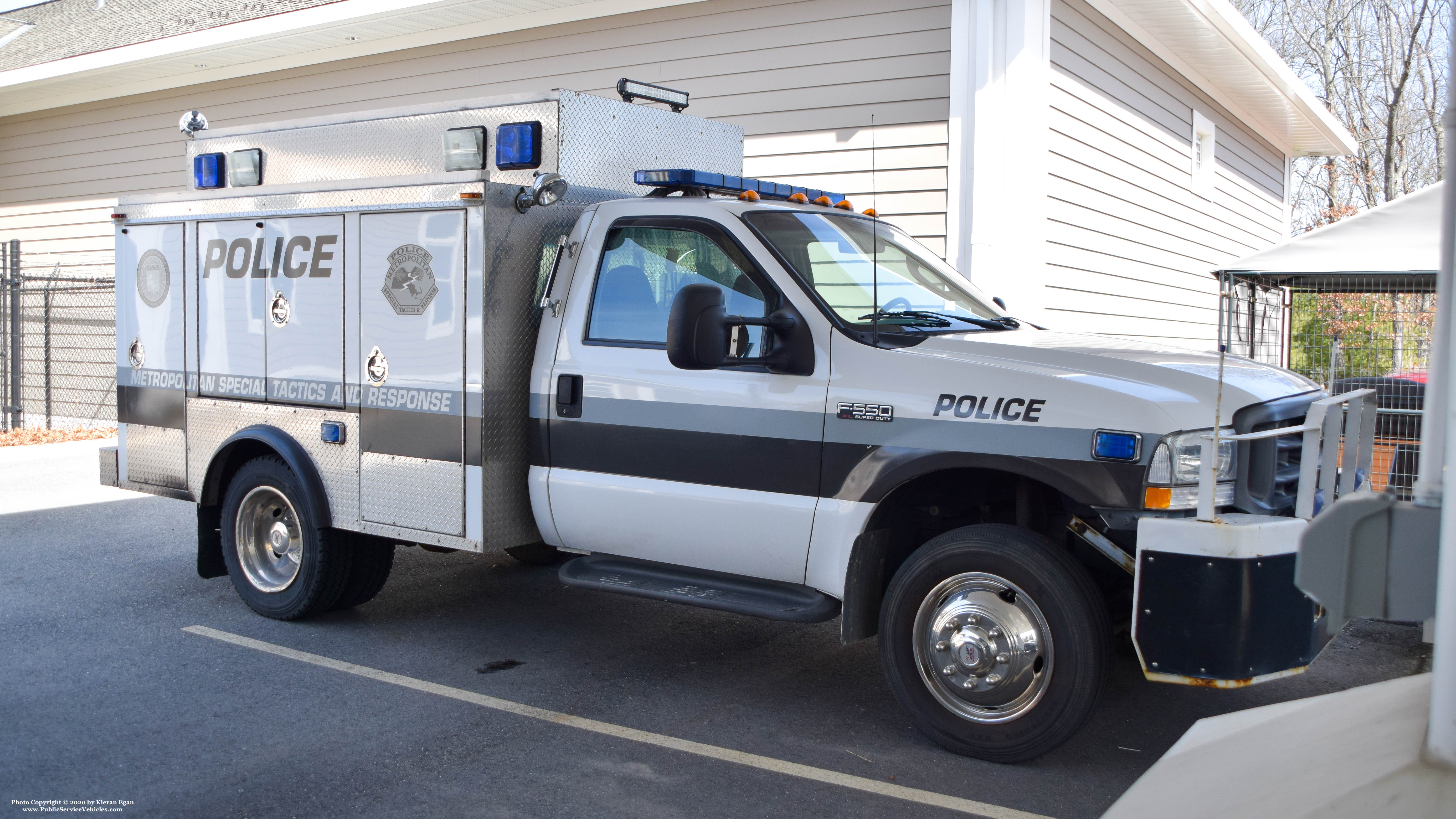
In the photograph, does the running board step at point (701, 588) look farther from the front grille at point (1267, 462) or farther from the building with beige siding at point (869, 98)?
the building with beige siding at point (869, 98)

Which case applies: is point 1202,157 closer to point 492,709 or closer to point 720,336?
point 720,336

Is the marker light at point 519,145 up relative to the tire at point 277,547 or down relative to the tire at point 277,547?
up

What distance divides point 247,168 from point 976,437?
4.95m

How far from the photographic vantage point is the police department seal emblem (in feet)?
22.3

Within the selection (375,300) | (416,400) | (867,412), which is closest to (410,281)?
(375,300)

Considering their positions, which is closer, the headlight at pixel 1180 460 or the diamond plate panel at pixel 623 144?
the headlight at pixel 1180 460

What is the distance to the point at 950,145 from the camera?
9.06m

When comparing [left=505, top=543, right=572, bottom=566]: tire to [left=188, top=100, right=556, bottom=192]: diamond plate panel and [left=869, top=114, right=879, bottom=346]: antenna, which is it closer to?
[left=188, top=100, right=556, bottom=192]: diamond plate panel

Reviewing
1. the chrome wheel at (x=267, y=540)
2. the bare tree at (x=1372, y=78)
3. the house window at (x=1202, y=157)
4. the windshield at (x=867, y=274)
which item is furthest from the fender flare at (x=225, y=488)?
the bare tree at (x=1372, y=78)

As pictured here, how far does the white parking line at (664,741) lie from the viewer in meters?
4.00

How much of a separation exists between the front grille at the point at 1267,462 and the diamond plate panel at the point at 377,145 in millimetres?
3506

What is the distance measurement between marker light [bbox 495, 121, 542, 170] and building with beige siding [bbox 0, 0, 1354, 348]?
201 cm

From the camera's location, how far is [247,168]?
6.98m

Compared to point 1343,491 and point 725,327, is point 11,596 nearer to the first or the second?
point 725,327
